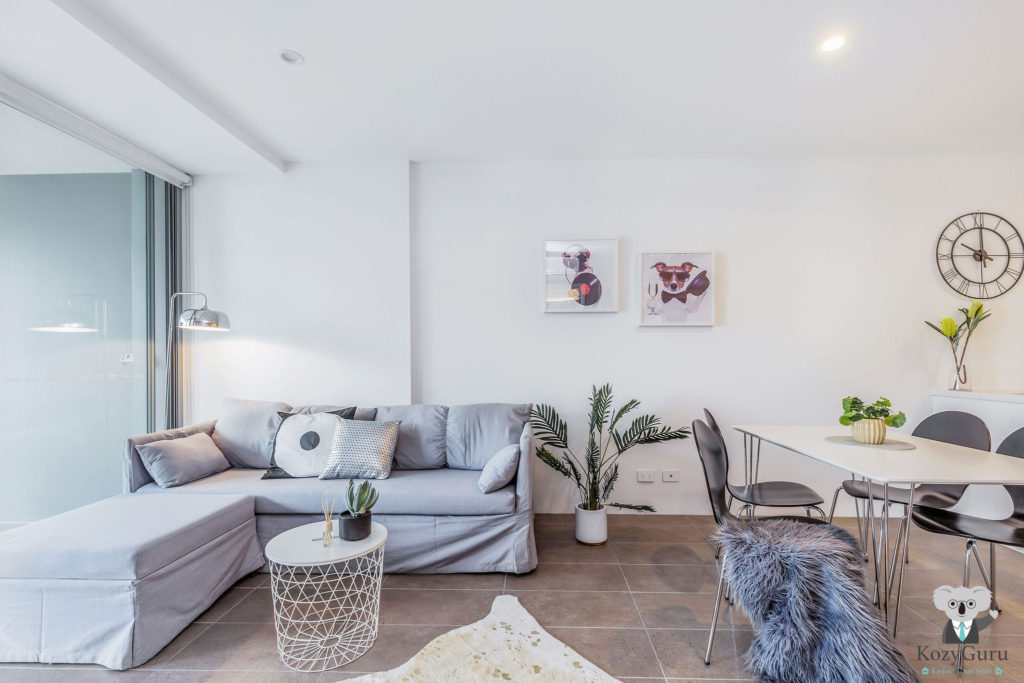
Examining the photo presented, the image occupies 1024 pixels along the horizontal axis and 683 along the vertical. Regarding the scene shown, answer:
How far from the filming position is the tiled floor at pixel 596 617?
1809 mm

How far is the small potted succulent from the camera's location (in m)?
1.99

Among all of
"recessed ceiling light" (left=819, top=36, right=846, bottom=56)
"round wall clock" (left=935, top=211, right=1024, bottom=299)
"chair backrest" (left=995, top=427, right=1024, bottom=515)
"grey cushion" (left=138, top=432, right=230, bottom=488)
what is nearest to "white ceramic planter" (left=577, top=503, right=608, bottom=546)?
"chair backrest" (left=995, top=427, right=1024, bottom=515)

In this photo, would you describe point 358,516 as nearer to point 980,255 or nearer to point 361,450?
point 361,450

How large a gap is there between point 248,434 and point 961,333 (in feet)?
Answer: 16.3

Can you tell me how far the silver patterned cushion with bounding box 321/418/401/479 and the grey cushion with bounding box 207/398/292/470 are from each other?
0.51m

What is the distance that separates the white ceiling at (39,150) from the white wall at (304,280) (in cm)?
77

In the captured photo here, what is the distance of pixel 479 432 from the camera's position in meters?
3.12

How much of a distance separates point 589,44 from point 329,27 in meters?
1.17

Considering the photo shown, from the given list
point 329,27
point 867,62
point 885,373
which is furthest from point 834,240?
point 329,27

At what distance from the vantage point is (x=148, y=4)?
6.43 ft

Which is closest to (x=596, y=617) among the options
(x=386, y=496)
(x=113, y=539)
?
(x=386, y=496)

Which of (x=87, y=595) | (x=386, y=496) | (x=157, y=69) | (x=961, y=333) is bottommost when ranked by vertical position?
(x=87, y=595)

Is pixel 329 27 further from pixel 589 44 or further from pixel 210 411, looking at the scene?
pixel 210 411

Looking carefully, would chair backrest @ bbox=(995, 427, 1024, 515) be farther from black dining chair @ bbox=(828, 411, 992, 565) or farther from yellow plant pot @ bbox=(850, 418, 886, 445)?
yellow plant pot @ bbox=(850, 418, 886, 445)
